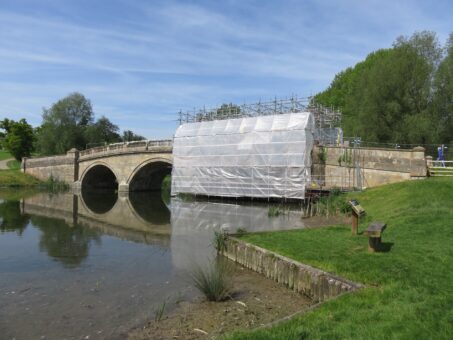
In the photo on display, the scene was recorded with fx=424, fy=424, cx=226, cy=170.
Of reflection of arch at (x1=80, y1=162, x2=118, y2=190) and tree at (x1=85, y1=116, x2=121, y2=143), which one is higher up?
tree at (x1=85, y1=116, x2=121, y2=143)

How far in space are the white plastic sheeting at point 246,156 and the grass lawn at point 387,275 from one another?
1375 centimetres

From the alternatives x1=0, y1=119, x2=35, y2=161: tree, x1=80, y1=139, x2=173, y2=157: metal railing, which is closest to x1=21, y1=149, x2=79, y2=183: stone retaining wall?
x1=80, y1=139, x2=173, y2=157: metal railing

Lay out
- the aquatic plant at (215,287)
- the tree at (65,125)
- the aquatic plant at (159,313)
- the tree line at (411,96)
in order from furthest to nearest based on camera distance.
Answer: the tree at (65,125) → the tree line at (411,96) → the aquatic plant at (215,287) → the aquatic plant at (159,313)

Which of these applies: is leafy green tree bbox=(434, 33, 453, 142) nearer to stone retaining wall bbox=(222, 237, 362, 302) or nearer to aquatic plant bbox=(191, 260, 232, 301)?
stone retaining wall bbox=(222, 237, 362, 302)

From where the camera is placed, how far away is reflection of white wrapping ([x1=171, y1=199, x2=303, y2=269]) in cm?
1204

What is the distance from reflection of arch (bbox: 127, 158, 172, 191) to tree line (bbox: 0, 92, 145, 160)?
51.0ft

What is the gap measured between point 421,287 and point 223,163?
2480 cm

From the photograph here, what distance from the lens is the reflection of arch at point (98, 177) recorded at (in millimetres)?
42812

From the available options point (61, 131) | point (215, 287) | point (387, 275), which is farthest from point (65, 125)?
point (387, 275)

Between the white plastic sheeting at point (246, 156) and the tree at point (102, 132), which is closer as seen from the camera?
the white plastic sheeting at point (246, 156)

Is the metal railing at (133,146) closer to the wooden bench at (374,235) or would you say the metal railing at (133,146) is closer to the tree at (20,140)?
the tree at (20,140)

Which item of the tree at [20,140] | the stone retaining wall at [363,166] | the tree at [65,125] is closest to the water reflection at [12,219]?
the stone retaining wall at [363,166]

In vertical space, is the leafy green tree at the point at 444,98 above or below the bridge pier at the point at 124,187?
above

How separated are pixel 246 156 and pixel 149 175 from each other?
1592 centimetres
